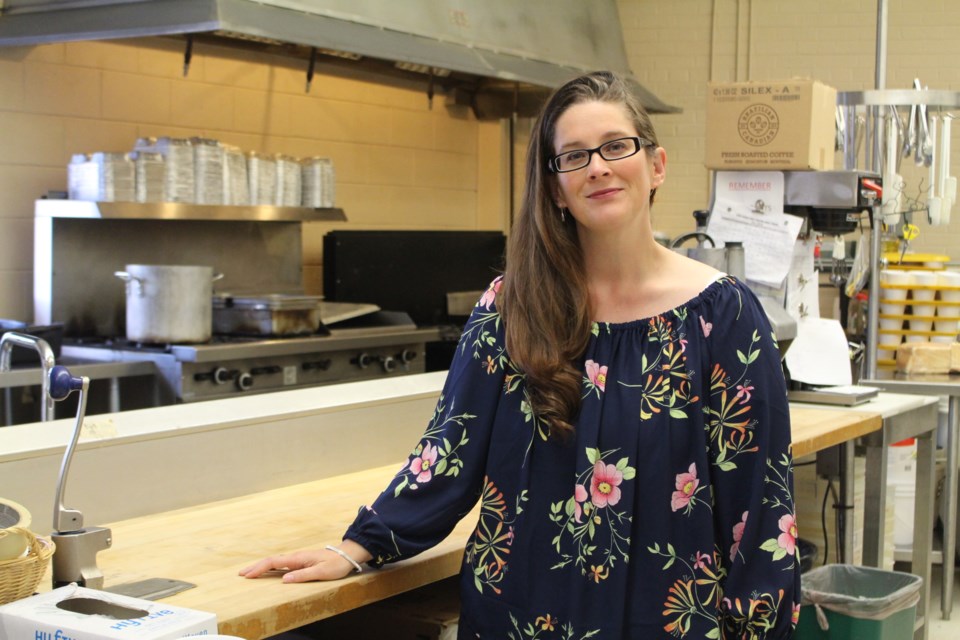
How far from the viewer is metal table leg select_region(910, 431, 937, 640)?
3734mm

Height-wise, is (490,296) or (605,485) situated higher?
(490,296)

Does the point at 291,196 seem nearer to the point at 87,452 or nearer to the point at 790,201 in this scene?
the point at 790,201

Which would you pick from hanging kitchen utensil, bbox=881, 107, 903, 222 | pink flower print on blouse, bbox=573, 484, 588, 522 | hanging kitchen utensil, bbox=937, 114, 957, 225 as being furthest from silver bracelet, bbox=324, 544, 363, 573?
hanging kitchen utensil, bbox=937, 114, 957, 225

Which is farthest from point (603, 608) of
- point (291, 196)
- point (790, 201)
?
point (291, 196)

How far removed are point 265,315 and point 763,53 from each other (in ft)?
14.7

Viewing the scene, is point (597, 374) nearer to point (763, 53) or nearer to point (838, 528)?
point (838, 528)

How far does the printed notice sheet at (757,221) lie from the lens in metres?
3.81

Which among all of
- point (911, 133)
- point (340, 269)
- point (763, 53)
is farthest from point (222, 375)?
point (763, 53)

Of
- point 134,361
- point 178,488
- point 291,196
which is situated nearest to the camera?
point 178,488

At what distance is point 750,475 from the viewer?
1800mm

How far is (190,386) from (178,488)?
2.26 metres

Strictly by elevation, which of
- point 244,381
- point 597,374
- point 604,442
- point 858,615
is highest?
point 597,374

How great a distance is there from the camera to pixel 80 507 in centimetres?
213

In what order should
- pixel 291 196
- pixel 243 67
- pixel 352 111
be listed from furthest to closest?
1. pixel 352 111
2. pixel 243 67
3. pixel 291 196
